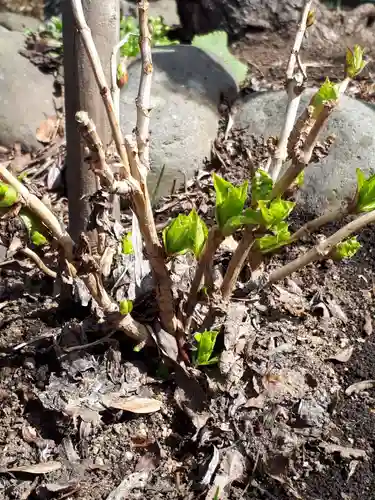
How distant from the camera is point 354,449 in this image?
61.6 inches

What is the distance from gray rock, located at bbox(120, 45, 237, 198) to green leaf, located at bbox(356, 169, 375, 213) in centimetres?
137

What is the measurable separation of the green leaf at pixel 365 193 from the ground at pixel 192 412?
0.48 m

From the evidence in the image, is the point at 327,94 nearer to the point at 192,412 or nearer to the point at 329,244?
the point at 329,244

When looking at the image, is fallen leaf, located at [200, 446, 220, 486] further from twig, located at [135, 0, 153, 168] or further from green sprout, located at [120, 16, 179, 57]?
green sprout, located at [120, 16, 179, 57]

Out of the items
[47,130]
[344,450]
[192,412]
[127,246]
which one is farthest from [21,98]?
[344,450]

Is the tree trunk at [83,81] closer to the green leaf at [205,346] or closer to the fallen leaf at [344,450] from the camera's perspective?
the green leaf at [205,346]

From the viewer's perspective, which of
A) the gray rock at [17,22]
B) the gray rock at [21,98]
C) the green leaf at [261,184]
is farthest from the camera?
the gray rock at [17,22]

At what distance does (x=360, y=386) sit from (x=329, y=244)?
513 millimetres

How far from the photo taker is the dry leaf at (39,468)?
1485 millimetres

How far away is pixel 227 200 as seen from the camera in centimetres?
126

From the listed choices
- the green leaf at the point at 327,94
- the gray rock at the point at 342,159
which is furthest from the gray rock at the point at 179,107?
the green leaf at the point at 327,94

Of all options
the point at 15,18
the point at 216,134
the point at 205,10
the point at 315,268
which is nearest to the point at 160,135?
the point at 216,134

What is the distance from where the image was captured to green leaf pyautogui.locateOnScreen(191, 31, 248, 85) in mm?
3174

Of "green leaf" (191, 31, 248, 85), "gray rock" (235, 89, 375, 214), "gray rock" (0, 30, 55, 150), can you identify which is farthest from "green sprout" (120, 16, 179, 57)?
"gray rock" (235, 89, 375, 214)
